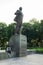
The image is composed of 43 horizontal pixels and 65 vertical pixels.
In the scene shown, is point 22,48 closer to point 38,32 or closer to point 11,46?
point 11,46

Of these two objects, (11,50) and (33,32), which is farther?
(33,32)

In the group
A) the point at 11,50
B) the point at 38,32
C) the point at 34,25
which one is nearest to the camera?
the point at 11,50

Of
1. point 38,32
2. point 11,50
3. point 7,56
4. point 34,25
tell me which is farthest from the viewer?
point 34,25

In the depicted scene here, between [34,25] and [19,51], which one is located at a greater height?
[34,25]

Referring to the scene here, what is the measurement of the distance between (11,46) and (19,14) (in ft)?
7.76

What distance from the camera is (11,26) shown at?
188ft

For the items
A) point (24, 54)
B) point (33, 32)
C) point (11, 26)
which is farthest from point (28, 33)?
point (24, 54)

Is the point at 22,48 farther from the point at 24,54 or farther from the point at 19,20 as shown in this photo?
the point at 19,20

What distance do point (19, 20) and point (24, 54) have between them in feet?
8.25

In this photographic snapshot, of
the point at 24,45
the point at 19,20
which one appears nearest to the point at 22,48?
the point at 24,45

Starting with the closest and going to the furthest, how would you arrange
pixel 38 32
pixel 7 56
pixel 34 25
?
pixel 7 56 → pixel 38 32 → pixel 34 25

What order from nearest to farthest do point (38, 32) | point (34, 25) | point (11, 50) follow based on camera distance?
1. point (11, 50)
2. point (38, 32)
3. point (34, 25)

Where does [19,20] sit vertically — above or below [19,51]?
above

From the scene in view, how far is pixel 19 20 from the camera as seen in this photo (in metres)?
16.0
